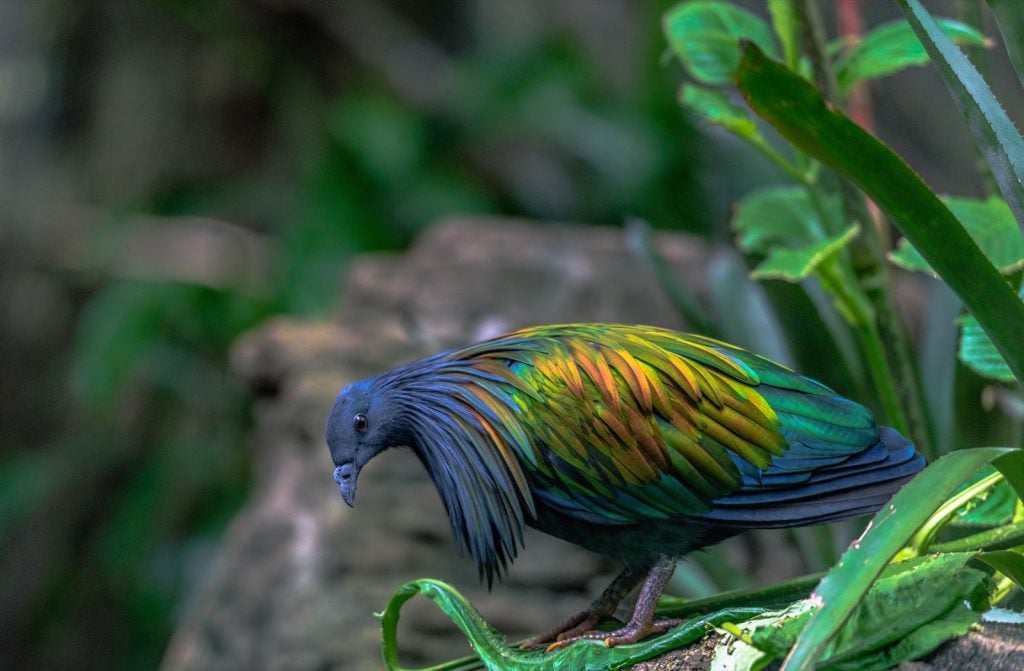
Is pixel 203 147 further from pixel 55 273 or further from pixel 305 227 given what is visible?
pixel 305 227

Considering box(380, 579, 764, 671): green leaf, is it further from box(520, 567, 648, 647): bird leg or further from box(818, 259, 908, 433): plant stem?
box(818, 259, 908, 433): plant stem

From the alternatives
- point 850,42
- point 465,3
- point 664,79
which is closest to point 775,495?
point 850,42

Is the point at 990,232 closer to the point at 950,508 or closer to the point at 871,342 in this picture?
the point at 871,342

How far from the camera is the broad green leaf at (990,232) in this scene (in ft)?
4.73

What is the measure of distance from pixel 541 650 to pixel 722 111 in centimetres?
80

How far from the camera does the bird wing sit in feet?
3.78

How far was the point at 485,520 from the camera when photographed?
117 cm

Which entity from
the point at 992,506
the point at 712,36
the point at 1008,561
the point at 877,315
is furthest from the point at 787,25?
the point at 1008,561

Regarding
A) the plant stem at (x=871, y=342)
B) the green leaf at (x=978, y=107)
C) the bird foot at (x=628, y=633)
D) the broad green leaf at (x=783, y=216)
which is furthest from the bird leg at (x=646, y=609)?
the broad green leaf at (x=783, y=216)

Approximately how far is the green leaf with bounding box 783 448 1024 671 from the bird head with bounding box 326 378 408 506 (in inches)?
18.7

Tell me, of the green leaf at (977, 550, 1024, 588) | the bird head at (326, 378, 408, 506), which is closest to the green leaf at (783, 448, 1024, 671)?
the green leaf at (977, 550, 1024, 588)

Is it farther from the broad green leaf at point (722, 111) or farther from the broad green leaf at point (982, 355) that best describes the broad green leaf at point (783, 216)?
the broad green leaf at point (982, 355)

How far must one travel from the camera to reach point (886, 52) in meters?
1.60

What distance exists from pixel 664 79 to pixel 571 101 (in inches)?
22.4
